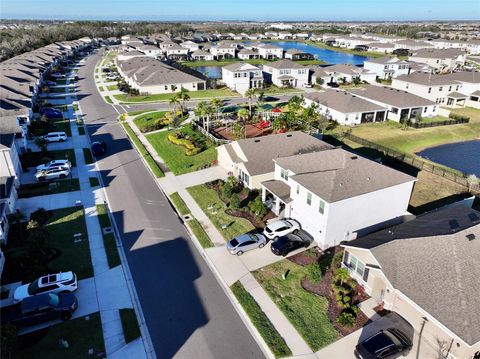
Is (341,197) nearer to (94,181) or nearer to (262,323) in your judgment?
(262,323)

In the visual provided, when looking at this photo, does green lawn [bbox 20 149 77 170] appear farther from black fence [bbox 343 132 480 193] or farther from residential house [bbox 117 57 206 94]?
black fence [bbox 343 132 480 193]

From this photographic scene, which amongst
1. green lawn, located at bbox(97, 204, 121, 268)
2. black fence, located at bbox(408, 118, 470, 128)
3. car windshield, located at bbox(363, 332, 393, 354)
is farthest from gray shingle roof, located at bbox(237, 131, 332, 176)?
black fence, located at bbox(408, 118, 470, 128)

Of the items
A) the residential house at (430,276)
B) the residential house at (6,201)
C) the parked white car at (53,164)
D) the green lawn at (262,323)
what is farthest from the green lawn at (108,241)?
the residential house at (430,276)

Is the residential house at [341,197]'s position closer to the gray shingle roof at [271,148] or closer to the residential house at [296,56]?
the gray shingle roof at [271,148]

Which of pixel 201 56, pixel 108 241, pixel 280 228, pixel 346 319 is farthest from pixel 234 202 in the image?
pixel 201 56

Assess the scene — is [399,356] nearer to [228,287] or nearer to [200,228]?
[228,287]

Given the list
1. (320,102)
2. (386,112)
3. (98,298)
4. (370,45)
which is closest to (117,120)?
(320,102)
